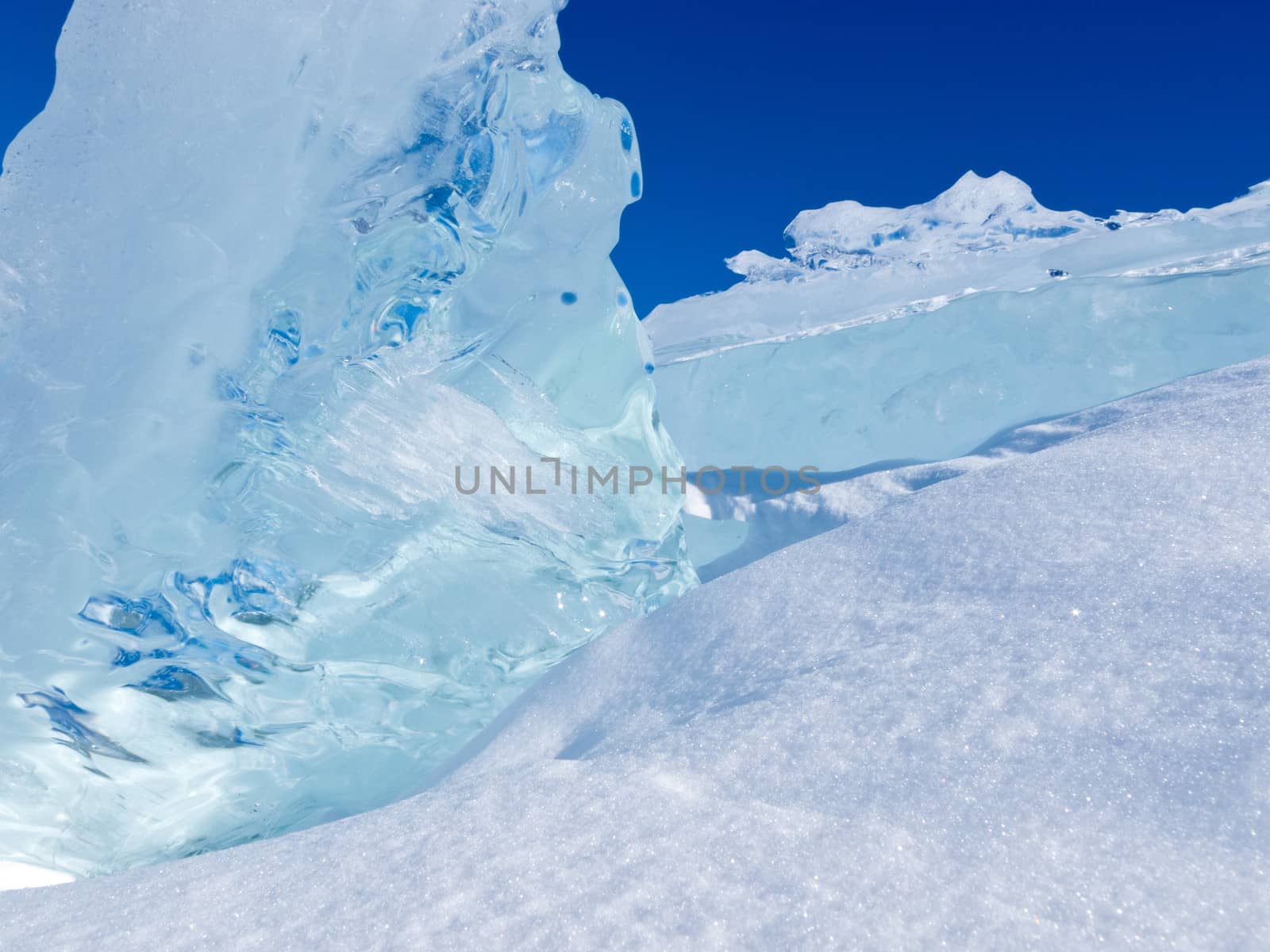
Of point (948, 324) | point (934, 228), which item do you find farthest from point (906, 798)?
point (934, 228)

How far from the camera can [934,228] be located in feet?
20.7

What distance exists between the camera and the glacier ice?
1.84 meters

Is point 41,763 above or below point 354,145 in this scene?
below

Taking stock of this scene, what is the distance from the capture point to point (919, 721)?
1.01 meters

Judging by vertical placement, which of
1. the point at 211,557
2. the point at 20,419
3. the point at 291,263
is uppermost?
the point at 291,263

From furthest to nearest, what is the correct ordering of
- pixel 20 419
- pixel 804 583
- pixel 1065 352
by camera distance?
1. pixel 1065 352
2. pixel 20 419
3. pixel 804 583

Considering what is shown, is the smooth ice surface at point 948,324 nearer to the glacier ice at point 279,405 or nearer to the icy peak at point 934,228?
the icy peak at point 934,228

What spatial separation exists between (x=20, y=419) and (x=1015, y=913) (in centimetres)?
221

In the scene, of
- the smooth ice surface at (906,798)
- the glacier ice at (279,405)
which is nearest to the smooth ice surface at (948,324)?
the glacier ice at (279,405)

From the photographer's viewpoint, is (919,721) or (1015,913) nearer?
(1015,913)

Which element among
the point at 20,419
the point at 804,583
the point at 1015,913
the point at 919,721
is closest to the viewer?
the point at 1015,913

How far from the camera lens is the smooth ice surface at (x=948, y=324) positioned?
446 centimetres

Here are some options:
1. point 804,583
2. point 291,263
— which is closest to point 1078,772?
point 804,583

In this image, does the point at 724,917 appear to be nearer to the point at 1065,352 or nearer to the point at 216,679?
the point at 216,679
